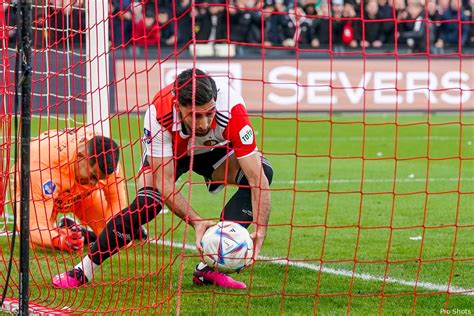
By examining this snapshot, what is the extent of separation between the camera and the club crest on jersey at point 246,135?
19.5ft

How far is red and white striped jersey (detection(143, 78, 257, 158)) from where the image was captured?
5867 millimetres

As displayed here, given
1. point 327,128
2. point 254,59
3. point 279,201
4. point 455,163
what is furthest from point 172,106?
point 254,59

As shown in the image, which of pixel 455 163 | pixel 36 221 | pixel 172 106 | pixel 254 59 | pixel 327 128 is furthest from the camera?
pixel 254 59

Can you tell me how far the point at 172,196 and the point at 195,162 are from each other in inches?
37.3

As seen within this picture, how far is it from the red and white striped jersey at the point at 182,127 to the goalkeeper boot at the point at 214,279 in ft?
2.81

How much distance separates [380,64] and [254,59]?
265 centimetres

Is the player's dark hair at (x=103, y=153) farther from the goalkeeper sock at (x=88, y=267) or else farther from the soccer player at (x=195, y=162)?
the goalkeeper sock at (x=88, y=267)

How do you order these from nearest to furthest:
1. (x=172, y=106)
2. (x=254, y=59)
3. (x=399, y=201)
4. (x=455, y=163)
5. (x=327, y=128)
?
(x=172, y=106)
(x=399, y=201)
(x=455, y=163)
(x=327, y=128)
(x=254, y=59)

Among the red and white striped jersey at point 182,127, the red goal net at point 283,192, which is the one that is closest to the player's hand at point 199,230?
the red goal net at point 283,192

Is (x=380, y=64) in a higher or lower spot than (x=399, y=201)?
lower

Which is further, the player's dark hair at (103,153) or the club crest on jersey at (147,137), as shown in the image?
the player's dark hair at (103,153)

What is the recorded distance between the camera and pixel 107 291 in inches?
244

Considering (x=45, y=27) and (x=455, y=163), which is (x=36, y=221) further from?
(x=455, y=163)

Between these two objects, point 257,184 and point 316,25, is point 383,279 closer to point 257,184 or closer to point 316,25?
point 257,184
